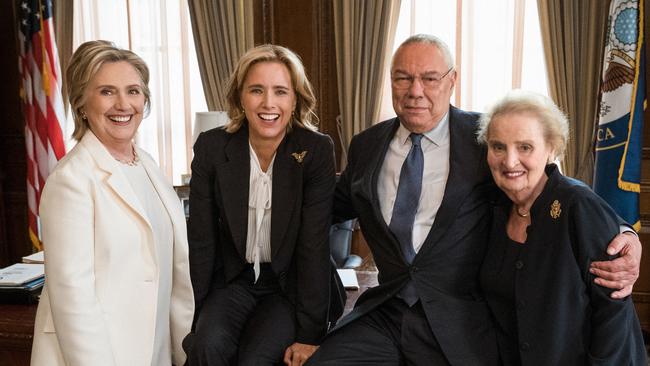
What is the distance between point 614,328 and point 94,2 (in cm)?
521

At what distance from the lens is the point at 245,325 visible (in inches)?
85.9

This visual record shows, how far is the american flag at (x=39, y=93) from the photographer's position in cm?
503

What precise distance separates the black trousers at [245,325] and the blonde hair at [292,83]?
602 millimetres

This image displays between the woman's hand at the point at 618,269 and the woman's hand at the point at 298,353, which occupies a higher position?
the woman's hand at the point at 618,269

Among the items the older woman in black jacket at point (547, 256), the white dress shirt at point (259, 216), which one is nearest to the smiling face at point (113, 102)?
the white dress shirt at point (259, 216)

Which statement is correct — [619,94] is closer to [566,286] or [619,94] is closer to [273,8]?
[566,286]

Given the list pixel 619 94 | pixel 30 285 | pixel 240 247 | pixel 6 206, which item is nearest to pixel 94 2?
pixel 6 206

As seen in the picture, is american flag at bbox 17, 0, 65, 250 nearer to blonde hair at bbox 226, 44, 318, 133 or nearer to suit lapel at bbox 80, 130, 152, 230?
blonde hair at bbox 226, 44, 318, 133

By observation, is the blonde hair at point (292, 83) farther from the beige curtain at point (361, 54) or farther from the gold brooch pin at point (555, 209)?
the beige curtain at point (361, 54)

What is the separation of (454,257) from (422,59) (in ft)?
2.53

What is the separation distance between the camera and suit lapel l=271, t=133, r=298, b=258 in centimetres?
217

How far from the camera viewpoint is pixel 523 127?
1.84 metres

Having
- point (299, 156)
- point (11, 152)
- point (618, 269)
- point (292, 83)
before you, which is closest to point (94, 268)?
point (299, 156)

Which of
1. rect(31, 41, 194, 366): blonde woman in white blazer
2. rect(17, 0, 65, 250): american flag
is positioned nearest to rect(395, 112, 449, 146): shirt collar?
rect(31, 41, 194, 366): blonde woman in white blazer
